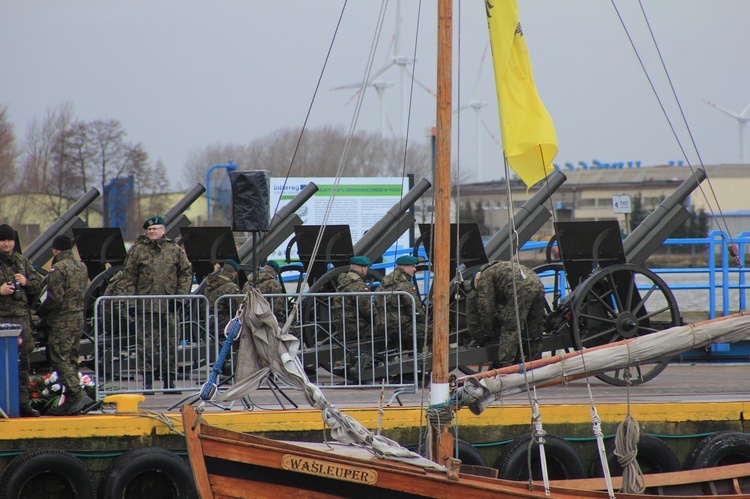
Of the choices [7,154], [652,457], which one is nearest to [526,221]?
[652,457]

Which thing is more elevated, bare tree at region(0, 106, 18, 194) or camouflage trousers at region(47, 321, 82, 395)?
bare tree at region(0, 106, 18, 194)

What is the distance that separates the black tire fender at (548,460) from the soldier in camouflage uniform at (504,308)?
1.76 meters

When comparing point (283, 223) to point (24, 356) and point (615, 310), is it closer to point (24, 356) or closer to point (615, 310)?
point (615, 310)

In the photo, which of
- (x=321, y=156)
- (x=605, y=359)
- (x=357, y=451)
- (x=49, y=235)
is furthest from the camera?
(x=321, y=156)

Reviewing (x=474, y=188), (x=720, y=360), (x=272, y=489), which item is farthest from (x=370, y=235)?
(x=474, y=188)

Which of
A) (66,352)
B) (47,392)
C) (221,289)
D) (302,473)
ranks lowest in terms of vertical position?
(302,473)

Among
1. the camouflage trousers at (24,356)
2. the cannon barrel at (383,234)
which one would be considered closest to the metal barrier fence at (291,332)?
the camouflage trousers at (24,356)

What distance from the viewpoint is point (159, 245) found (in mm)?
10828

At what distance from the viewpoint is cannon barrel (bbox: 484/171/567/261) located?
13.3 metres

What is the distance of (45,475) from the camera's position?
28.5 feet

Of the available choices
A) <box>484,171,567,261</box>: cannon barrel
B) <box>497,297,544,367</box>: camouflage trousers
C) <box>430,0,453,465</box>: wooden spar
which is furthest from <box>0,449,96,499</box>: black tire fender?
<box>484,171,567,261</box>: cannon barrel

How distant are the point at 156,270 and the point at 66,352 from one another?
1445 mm

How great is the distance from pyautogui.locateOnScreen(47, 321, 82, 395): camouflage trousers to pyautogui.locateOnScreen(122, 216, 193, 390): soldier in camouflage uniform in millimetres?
A: 701

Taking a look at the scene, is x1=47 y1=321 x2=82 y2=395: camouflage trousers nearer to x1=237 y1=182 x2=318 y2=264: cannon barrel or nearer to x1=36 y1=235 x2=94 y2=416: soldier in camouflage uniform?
x1=36 y1=235 x2=94 y2=416: soldier in camouflage uniform
